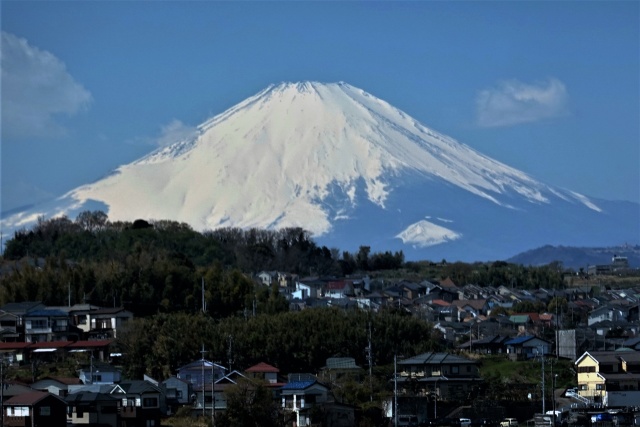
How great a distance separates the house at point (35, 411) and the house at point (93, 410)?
2.24 feet

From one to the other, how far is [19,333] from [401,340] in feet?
37.7

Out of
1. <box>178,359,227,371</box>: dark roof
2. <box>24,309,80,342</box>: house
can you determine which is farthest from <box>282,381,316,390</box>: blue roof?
<box>24,309,80,342</box>: house

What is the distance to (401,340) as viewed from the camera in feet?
150

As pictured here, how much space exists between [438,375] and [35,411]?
11856mm

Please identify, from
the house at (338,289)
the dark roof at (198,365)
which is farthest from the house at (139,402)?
the house at (338,289)

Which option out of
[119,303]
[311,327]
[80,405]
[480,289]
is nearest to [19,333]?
[119,303]

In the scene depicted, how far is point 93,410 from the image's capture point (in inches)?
1361

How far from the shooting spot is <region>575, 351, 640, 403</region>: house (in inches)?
1529

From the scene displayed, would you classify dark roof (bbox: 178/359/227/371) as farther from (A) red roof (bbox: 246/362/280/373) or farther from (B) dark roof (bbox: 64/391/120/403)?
(B) dark roof (bbox: 64/391/120/403)

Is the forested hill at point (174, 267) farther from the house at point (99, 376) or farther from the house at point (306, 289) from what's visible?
the house at point (99, 376)

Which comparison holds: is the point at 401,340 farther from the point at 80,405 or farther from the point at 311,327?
the point at 80,405

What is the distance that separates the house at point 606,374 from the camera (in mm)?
38844

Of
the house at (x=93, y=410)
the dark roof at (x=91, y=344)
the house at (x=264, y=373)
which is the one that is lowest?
the house at (x=93, y=410)

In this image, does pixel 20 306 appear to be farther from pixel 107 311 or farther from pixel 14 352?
pixel 14 352
